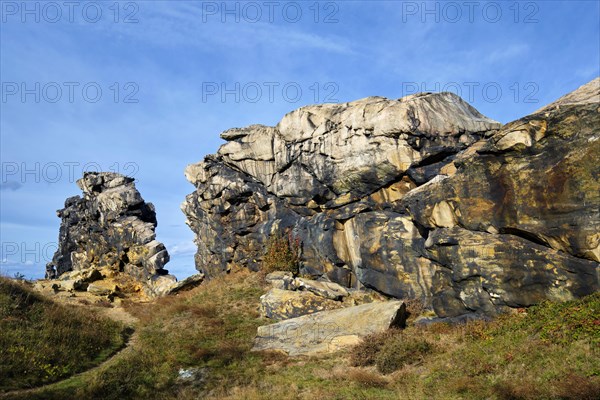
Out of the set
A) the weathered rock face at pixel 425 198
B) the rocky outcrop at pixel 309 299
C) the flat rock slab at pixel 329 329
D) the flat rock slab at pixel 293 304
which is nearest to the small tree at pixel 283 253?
the weathered rock face at pixel 425 198

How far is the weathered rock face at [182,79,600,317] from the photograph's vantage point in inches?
873

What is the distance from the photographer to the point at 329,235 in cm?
3850

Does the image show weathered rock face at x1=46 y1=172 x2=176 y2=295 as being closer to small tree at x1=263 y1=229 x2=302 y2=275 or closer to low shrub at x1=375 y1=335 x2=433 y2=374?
small tree at x1=263 y1=229 x2=302 y2=275

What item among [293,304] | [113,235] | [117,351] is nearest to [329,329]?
[293,304]

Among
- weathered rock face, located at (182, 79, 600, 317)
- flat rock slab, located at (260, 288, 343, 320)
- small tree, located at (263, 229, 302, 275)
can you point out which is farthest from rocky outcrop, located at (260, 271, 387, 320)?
small tree, located at (263, 229, 302, 275)

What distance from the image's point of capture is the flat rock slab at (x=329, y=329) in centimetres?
2520

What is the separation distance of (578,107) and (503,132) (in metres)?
4.01

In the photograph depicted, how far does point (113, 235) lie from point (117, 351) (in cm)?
4345

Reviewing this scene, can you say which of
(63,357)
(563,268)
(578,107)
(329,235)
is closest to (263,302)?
(329,235)

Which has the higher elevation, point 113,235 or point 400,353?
point 113,235

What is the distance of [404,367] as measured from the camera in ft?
65.8

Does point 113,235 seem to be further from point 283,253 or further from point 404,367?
point 404,367

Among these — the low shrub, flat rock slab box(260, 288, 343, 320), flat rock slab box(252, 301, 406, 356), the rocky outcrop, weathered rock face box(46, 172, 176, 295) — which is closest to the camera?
the low shrub

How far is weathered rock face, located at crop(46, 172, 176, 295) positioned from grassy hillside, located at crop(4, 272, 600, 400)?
30.8 metres
